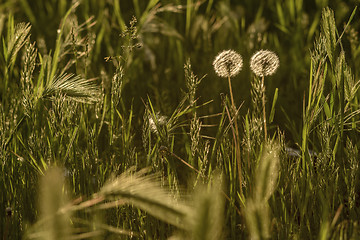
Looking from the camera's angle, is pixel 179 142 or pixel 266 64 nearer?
pixel 266 64

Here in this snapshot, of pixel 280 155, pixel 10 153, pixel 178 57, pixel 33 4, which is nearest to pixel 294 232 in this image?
pixel 280 155

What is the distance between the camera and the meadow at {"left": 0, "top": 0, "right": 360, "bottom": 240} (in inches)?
32.8

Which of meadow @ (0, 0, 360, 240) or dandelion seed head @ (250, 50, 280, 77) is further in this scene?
dandelion seed head @ (250, 50, 280, 77)

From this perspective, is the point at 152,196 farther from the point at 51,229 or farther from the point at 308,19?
the point at 308,19

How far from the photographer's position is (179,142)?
1.56m

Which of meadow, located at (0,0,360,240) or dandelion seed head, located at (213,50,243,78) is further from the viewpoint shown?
dandelion seed head, located at (213,50,243,78)

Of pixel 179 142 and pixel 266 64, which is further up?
pixel 266 64

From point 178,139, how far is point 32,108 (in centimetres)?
61

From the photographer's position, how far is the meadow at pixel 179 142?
0.83 meters

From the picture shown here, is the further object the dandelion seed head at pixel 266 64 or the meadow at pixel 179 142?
the dandelion seed head at pixel 266 64

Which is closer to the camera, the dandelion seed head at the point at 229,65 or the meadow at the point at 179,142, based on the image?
the meadow at the point at 179,142

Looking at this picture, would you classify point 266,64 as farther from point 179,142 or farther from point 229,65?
point 179,142

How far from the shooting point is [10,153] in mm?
1226

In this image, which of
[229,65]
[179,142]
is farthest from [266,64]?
[179,142]
